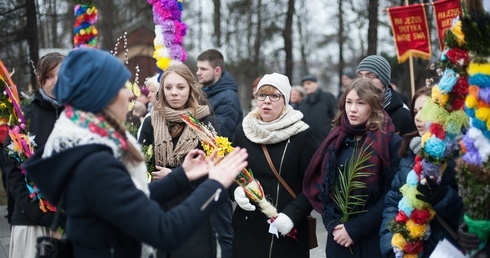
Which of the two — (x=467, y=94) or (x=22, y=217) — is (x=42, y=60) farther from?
(x=467, y=94)

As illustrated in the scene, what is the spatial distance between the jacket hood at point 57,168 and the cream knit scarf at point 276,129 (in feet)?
7.05

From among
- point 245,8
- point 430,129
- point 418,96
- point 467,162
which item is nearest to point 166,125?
point 418,96

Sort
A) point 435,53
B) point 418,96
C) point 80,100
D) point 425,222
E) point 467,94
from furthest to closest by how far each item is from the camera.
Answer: point 435,53 < point 418,96 < point 425,222 < point 467,94 < point 80,100

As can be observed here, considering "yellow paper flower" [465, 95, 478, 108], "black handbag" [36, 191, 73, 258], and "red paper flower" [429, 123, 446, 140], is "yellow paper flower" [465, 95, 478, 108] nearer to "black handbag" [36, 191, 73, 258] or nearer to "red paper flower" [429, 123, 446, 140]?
"red paper flower" [429, 123, 446, 140]

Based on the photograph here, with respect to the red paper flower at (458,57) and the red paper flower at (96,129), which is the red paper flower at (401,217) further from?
the red paper flower at (96,129)

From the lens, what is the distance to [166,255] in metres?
4.32

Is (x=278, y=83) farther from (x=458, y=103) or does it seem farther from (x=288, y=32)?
(x=288, y=32)

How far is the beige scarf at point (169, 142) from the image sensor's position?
461cm

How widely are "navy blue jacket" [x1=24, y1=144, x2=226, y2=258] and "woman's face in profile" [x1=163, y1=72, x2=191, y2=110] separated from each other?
6.91 feet

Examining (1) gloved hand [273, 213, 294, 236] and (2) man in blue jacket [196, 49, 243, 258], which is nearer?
(1) gloved hand [273, 213, 294, 236]

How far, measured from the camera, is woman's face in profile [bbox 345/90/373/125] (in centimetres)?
425

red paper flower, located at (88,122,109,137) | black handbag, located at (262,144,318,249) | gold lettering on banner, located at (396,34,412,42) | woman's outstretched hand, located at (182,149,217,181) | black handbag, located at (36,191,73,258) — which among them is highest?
gold lettering on banner, located at (396,34,412,42)

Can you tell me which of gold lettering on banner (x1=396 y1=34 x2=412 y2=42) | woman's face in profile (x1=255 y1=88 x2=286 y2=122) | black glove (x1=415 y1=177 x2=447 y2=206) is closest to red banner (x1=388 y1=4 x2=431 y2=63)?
gold lettering on banner (x1=396 y1=34 x2=412 y2=42)

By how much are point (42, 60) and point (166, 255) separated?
1.77m
